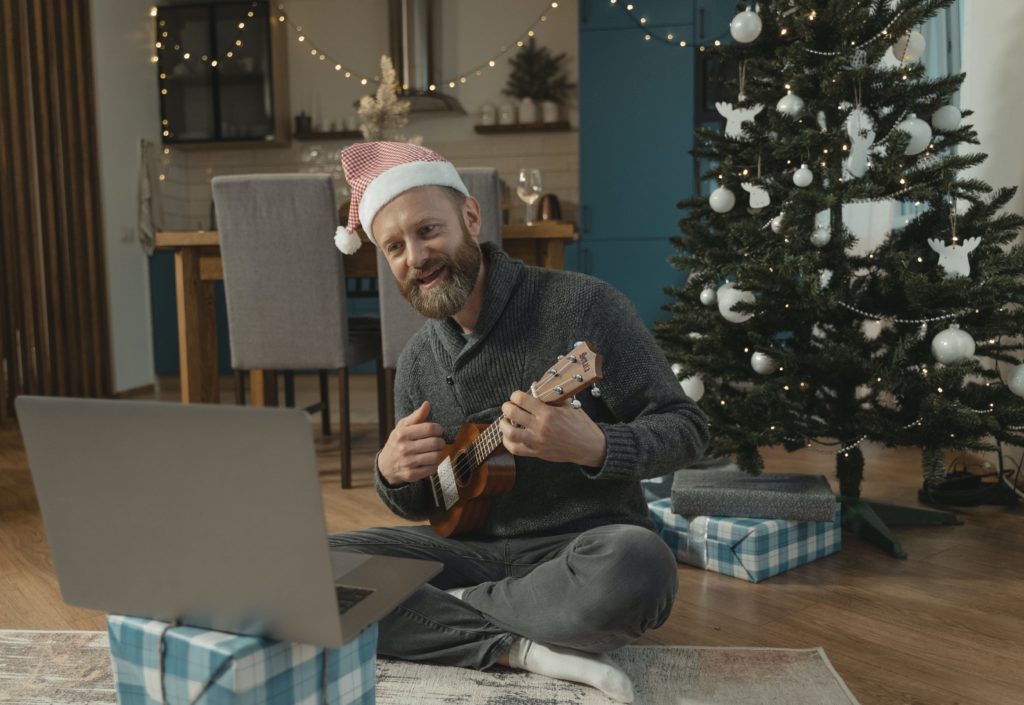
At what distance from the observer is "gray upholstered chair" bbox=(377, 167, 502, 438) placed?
262 cm

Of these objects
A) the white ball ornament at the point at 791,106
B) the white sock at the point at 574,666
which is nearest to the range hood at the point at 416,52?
the white ball ornament at the point at 791,106

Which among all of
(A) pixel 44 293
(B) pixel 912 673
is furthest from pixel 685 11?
(B) pixel 912 673

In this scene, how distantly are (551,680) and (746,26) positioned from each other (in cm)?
160

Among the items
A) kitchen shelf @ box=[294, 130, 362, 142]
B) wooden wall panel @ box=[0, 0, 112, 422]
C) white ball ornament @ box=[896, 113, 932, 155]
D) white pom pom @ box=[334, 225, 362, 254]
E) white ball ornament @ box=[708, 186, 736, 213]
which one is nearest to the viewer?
white pom pom @ box=[334, 225, 362, 254]

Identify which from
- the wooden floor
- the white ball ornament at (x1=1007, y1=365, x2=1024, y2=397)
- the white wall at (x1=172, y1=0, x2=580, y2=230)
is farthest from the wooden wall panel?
the white ball ornament at (x1=1007, y1=365, x2=1024, y2=397)

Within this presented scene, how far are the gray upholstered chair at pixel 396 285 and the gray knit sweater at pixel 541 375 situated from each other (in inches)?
43.2

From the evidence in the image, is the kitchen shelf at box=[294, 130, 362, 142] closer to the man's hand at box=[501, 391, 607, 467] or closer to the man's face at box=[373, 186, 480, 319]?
the man's face at box=[373, 186, 480, 319]

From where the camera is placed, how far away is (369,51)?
563 cm

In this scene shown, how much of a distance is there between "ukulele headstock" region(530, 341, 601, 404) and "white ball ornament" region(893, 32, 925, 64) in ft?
4.77

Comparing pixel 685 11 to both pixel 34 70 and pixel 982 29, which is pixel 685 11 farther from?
pixel 34 70

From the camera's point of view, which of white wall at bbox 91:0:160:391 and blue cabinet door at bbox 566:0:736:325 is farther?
white wall at bbox 91:0:160:391

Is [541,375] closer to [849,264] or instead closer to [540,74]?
[849,264]

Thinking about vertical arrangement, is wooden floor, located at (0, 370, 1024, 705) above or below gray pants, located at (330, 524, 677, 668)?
below

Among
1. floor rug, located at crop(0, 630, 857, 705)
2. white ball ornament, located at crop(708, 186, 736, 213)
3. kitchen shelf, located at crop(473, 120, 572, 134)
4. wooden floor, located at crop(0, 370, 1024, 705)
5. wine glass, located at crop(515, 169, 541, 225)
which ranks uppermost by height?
kitchen shelf, located at crop(473, 120, 572, 134)
